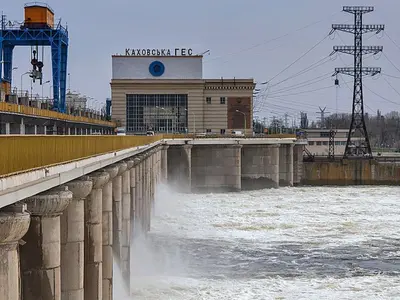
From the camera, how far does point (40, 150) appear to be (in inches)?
578

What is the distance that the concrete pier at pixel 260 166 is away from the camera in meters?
89.2

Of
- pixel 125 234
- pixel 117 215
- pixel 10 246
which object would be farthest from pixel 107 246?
pixel 10 246

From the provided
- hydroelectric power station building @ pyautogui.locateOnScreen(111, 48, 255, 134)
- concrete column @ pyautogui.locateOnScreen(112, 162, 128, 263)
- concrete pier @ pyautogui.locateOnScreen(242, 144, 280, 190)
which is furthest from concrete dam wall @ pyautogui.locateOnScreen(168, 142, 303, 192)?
concrete column @ pyautogui.locateOnScreen(112, 162, 128, 263)

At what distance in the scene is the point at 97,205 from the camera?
21797mm

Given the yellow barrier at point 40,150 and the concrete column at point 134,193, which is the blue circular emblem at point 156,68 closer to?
the concrete column at point 134,193

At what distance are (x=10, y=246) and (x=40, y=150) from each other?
319cm

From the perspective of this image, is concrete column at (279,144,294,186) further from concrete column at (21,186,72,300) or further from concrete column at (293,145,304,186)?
concrete column at (21,186,72,300)

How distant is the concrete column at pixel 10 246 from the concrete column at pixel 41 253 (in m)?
2.14

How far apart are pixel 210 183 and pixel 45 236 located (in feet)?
232

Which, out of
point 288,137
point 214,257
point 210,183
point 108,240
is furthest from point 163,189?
point 108,240

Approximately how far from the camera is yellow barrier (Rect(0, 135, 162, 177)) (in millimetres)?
12303

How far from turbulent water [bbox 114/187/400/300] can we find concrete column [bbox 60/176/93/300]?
12.3m

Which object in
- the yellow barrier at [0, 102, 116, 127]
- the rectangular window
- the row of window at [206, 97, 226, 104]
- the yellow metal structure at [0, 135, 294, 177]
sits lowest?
the yellow metal structure at [0, 135, 294, 177]

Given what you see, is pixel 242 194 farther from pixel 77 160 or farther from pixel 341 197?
pixel 77 160
